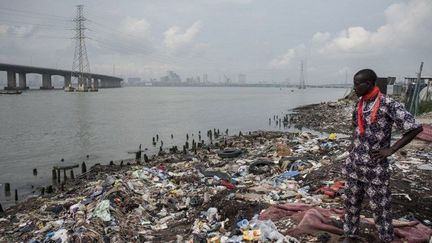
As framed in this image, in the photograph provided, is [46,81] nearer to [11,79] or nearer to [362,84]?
[11,79]

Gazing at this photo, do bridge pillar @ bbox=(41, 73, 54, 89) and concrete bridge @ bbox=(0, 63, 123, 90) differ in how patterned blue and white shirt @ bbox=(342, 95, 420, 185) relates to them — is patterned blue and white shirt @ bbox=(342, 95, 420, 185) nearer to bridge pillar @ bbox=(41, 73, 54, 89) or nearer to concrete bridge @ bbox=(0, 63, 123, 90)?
concrete bridge @ bbox=(0, 63, 123, 90)

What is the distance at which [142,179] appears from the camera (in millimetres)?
10805

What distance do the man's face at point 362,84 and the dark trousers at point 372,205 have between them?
1059mm

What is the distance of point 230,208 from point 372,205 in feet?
9.68

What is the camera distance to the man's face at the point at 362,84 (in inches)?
164

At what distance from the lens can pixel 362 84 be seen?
417 cm

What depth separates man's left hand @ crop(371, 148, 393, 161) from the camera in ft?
13.2

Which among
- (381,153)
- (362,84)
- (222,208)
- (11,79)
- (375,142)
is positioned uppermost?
(11,79)

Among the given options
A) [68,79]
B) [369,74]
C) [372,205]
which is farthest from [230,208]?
[68,79]

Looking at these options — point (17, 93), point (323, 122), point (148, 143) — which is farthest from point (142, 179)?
point (17, 93)

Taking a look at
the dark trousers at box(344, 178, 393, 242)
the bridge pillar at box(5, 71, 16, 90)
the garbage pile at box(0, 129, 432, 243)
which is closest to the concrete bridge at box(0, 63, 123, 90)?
the bridge pillar at box(5, 71, 16, 90)

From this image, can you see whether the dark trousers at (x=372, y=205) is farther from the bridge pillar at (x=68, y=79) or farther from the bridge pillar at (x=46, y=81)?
the bridge pillar at (x=46, y=81)

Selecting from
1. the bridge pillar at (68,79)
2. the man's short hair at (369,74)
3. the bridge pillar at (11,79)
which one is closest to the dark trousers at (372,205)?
the man's short hair at (369,74)

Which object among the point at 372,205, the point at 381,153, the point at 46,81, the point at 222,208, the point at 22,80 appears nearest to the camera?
the point at 381,153
